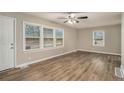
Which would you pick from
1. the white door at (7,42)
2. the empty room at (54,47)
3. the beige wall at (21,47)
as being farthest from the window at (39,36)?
the white door at (7,42)

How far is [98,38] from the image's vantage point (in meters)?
8.57

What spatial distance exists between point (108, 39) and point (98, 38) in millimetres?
859

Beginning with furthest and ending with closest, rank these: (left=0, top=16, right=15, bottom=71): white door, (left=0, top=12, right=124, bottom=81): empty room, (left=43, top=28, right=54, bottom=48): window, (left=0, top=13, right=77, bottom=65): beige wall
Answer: (left=43, top=28, right=54, bottom=48): window < (left=0, top=13, right=77, bottom=65): beige wall < (left=0, top=16, right=15, bottom=71): white door < (left=0, top=12, right=124, bottom=81): empty room

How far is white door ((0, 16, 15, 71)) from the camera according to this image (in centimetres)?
361

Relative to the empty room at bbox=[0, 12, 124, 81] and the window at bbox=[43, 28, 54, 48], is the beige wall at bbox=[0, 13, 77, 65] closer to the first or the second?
the empty room at bbox=[0, 12, 124, 81]

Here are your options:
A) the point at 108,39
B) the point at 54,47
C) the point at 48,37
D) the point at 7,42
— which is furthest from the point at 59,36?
the point at 108,39

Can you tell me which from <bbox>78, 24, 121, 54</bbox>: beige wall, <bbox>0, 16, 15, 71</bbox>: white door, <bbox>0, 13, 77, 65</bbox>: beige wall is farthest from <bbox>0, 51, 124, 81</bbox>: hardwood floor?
<bbox>78, 24, 121, 54</bbox>: beige wall

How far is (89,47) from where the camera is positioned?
30.1 ft

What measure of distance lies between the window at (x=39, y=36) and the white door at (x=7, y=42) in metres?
0.57

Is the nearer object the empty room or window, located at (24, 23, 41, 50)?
the empty room

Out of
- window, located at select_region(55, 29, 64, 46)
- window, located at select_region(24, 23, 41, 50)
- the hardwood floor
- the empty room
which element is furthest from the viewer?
window, located at select_region(55, 29, 64, 46)

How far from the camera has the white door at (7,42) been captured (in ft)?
11.8
